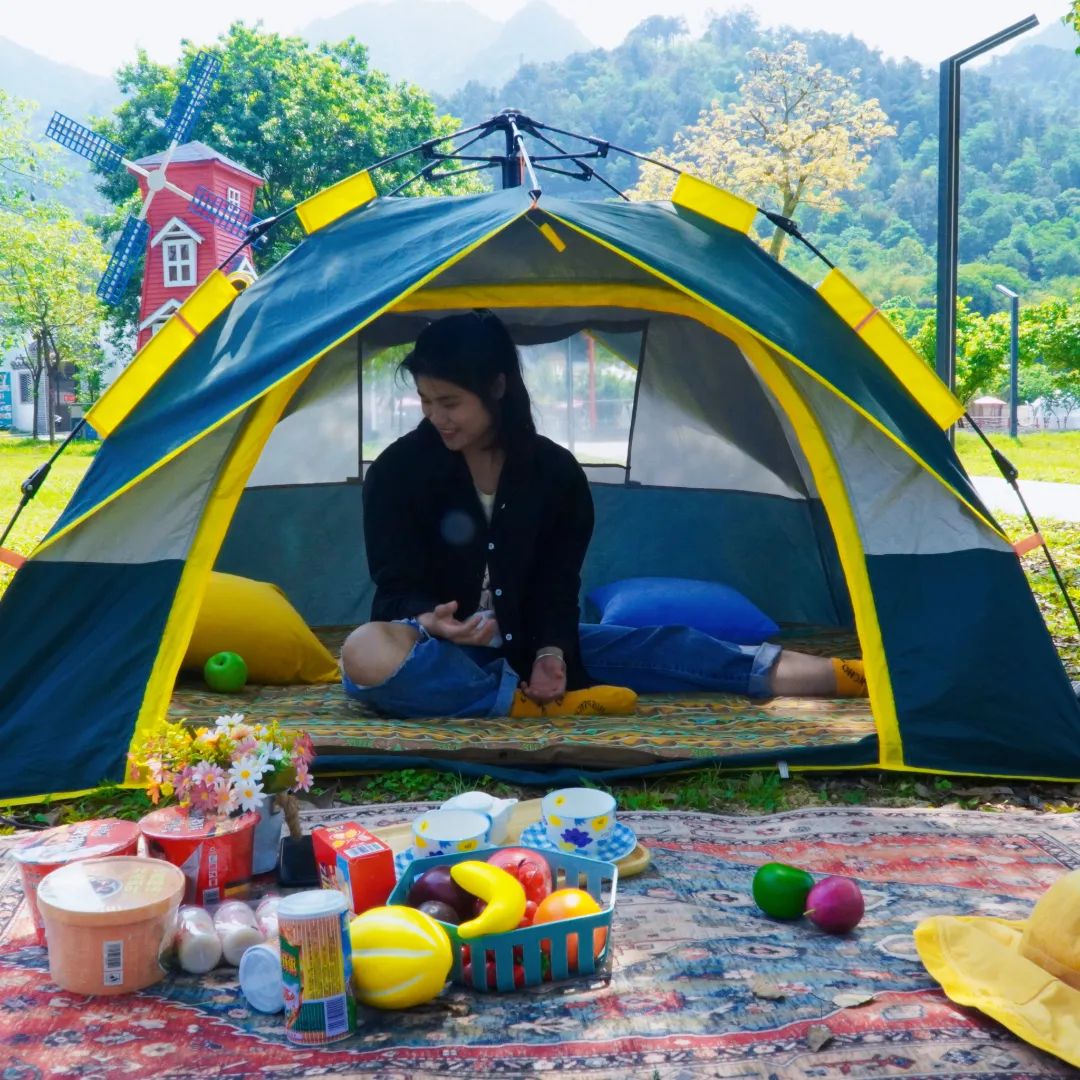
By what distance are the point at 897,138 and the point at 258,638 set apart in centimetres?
6271

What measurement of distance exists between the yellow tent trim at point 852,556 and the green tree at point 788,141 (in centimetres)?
2384

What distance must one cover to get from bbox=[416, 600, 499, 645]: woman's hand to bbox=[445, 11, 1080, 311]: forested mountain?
70.9ft

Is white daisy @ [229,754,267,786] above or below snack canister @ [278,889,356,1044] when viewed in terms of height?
above

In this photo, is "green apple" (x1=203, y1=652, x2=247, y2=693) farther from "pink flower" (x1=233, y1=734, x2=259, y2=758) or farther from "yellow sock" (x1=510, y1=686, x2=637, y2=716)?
"pink flower" (x1=233, y1=734, x2=259, y2=758)

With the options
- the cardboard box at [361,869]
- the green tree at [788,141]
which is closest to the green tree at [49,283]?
the green tree at [788,141]

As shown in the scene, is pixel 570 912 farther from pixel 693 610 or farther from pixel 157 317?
pixel 157 317

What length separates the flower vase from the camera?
212 centimetres

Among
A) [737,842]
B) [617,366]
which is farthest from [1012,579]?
[617,366]

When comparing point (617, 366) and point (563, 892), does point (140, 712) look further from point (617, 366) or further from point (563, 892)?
point (617, 366)

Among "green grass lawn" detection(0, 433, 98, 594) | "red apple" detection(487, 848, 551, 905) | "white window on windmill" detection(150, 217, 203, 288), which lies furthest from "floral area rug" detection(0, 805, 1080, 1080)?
"white window on windmill" detection(150, 217, 203, 288)

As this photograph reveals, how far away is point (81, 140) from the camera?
2133cm

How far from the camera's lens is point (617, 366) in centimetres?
440

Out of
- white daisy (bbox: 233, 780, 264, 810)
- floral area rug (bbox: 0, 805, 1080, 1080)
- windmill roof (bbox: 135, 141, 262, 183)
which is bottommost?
floral area rug (bbox: 0, 805, 1080, 1080)

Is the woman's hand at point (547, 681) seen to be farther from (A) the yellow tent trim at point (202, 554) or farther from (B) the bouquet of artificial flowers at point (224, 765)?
(B) the bouquet of artificial flowers at point (224, 765)
